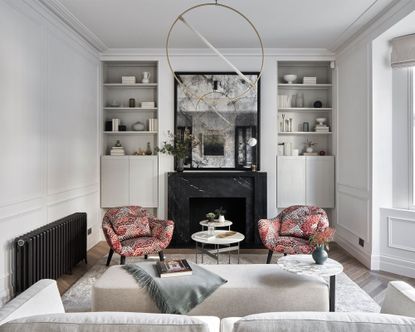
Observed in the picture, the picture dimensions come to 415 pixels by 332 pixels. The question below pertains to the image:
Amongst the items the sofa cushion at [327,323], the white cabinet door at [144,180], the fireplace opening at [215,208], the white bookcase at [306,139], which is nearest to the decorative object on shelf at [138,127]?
the white cabinet door at [144,180]

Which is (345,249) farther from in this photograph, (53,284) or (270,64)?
(53,284)

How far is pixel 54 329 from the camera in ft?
3.64

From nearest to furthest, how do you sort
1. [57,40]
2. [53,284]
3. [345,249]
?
[53,284]
[57,40]
[345,249]

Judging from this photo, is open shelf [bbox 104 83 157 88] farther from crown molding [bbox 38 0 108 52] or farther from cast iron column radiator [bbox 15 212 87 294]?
cast iron column radiator [bbox 15 212 87 294]

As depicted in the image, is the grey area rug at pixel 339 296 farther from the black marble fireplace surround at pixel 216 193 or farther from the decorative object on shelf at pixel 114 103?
the decorative object on shelf at pixel 114 103

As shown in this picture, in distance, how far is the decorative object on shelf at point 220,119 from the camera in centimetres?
526

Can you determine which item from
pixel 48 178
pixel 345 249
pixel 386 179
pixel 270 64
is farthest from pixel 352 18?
pixel 48 178

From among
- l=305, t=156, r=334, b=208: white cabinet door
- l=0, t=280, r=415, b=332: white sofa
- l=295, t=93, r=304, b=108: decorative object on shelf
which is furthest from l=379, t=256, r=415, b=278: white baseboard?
l=0, t=280, r=415, b=332: white sofa

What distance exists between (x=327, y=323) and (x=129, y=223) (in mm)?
3334

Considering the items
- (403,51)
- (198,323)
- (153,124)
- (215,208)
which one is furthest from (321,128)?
(198,323)

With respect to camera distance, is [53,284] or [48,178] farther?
[48,178]

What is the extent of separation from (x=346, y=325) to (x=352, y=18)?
12.6 ft

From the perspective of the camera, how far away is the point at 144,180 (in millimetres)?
5320

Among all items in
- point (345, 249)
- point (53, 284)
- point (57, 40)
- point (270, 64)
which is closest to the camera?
point (53, 284)
